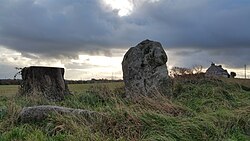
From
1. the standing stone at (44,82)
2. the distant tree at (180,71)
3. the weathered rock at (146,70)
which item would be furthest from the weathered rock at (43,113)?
the distant tree at (180,71)

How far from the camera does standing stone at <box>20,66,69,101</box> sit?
14.8m

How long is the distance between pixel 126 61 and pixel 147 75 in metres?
1.14

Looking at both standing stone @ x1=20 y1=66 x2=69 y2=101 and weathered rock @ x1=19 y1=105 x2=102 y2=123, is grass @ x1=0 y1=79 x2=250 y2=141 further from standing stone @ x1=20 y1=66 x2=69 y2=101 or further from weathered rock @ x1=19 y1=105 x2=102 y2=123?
standing stone @ x1=20 y1=66 x2=69 y2=101

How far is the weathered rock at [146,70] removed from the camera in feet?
44.9

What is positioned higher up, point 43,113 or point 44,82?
point 44,82

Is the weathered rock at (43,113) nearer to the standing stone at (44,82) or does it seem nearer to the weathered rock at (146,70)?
the weathered rock at (146,70)

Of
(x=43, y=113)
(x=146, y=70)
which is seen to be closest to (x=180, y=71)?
(x=146, y=70)

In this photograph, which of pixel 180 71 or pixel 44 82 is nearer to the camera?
pixel 44 82

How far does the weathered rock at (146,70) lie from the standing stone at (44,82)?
253 cm

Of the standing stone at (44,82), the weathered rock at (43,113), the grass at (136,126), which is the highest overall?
the standing stone at (44,82)

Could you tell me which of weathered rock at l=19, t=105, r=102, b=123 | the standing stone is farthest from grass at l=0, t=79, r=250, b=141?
the standing stone

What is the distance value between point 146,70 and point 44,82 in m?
3.92

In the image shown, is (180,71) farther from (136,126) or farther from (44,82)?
(136,126)

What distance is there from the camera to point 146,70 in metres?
14.0
